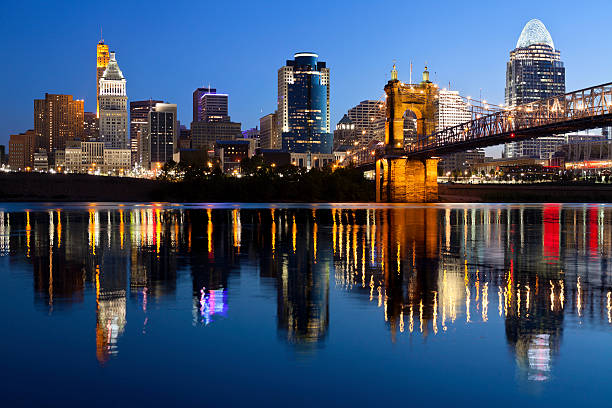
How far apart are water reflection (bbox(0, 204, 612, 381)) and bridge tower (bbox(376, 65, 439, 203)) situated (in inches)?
2596

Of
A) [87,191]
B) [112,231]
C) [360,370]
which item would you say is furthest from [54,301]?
[87,191]

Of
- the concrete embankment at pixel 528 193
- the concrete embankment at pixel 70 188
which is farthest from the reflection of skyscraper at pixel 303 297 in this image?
the concrete embankment at pixel 528 193

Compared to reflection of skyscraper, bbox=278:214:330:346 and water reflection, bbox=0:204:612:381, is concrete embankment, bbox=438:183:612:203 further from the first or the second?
reflection of skyscraper, bbox=278:214:330:346

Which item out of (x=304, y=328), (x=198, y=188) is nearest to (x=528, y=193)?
(x=198, y=188)

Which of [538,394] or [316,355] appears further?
[316,355]

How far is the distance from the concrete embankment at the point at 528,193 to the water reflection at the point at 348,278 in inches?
3673

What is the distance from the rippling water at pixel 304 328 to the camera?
8.27 m

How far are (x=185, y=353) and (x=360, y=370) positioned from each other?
2.57m

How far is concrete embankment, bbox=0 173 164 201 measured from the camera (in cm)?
10231

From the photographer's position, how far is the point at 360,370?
9039 millimetres

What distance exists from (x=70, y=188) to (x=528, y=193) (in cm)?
8656

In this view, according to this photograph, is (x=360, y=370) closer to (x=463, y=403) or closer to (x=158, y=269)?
(x=463, y=403)

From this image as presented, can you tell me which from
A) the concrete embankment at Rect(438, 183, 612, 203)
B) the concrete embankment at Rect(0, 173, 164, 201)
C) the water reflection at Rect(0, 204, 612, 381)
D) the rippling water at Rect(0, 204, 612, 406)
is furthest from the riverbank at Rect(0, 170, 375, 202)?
the rippling water at Rect(0, 204, 612, 406)

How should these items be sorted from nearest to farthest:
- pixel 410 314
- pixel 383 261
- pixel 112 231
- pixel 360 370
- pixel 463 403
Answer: pixel 463 403
pixel 360 370
pixel 410 314
pixel 383 261
pixel 112 231
